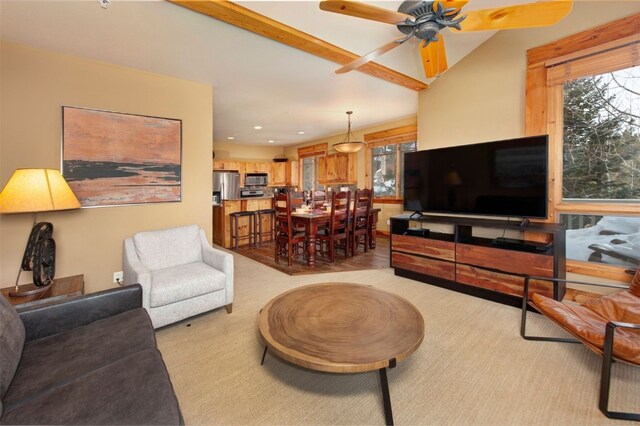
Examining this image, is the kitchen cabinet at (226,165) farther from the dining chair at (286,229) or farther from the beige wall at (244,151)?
the dining chair at (286,229)

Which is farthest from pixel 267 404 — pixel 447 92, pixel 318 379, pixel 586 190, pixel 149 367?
pixel 447 92

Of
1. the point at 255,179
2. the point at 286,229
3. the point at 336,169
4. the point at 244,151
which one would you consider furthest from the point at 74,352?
the point at 244,151

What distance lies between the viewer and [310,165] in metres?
8.67

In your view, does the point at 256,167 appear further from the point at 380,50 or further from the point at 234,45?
the point at 380,50

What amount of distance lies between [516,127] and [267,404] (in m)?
3.58

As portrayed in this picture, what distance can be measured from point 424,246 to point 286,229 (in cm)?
202

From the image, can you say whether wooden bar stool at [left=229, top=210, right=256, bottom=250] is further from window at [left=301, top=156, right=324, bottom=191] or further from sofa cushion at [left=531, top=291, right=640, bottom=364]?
sofa cushion at [left=531, top=291, right=640, bottom=364]

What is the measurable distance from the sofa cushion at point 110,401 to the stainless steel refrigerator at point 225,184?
5473 millimetres

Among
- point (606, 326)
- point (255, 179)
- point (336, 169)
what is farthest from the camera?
point (255, 179)

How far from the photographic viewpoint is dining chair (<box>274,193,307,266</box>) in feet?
13.7

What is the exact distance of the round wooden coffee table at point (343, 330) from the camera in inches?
53.6

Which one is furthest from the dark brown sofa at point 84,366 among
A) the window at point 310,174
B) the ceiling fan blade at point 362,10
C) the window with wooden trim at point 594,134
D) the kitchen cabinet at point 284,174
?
the kitchen cabinet at point 284,174

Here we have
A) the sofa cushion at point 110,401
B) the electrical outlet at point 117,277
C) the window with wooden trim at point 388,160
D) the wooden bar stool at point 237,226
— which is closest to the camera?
the sofa cushion at point 110,401

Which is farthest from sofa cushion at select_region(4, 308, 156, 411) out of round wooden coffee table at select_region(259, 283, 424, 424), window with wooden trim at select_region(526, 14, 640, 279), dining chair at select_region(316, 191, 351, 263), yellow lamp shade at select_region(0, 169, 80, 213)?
window with wooden trim at select_region(526, 14, 640, 279)
